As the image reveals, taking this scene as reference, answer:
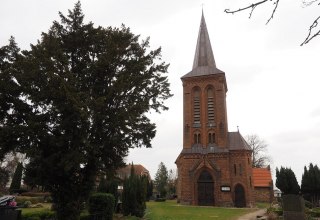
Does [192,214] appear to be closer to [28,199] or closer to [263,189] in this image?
[28,199]

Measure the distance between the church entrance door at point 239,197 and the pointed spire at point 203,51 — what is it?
17239 mm

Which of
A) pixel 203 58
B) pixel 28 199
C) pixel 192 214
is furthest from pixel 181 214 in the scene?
pixel 203 58

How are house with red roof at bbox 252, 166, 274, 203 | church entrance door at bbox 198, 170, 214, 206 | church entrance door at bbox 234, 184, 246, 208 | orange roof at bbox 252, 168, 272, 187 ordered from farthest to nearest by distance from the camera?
orange roof at bbox 252, 168, 272, 187 → house with red roof at bbox 252, 166, 274, 203 → church entrance door at bbox 198, 170, 214, 206 → church entrance door at bbox 234, 184, 246, 208

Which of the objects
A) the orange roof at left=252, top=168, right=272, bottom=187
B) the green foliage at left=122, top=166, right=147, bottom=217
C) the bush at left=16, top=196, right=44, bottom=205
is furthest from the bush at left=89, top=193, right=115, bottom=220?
the orange roof at left=252, top=168, right=272, bottom=187

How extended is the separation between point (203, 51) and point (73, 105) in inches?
1331

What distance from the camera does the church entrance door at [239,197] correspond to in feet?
115

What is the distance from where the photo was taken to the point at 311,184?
35281mm

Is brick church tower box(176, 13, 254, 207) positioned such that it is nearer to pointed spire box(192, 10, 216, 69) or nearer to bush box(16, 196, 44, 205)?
pointed spire box(192, 10, 216, 69)

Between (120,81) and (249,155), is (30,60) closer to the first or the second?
(120,81)

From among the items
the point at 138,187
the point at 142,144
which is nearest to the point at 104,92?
the point at 142,144

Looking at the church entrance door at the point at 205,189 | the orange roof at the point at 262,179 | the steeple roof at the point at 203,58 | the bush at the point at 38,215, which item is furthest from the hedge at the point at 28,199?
the orange roof at the point at 262,179

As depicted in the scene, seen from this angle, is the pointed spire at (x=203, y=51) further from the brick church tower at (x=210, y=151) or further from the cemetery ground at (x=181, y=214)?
the cemetery ground at (x=181, y=214)

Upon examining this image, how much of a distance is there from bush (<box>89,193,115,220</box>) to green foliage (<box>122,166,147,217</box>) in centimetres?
370

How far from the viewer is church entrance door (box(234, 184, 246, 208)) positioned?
35122mm
